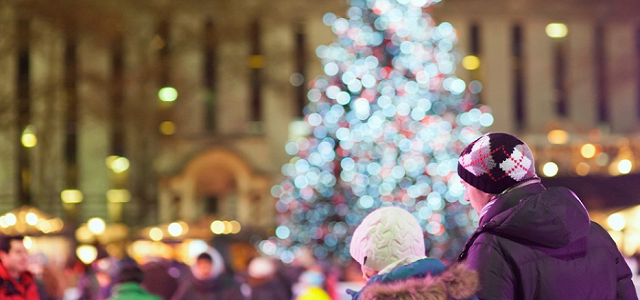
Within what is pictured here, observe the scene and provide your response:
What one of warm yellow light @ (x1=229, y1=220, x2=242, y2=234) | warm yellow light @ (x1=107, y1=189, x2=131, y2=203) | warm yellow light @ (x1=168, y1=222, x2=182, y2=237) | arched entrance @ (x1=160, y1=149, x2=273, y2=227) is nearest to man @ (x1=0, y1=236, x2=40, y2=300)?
warm yellow light @ (x1=168, y1=222, x2=182, y2=237)

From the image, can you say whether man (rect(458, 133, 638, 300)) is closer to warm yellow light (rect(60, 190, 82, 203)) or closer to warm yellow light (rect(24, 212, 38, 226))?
warm yellow light (rect(24, 212, 38, 226))

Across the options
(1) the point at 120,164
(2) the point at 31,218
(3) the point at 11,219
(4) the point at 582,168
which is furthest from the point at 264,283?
(1) the point at 120,164

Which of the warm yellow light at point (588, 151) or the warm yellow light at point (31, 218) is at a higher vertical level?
the warm yellow light at point (588, 151)

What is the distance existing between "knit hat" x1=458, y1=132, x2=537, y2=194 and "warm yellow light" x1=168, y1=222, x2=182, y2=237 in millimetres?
36550

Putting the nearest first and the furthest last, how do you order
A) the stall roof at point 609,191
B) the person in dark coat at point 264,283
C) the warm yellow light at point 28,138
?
the person in dark coat at point 264,283 → the stall roof at point 609,191 → the warm yellow light at point 28,138

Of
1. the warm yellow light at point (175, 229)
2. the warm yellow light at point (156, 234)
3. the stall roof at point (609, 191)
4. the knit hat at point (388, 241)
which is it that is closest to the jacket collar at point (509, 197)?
the knit hat at point (388, 241)

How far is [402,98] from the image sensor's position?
2619cm

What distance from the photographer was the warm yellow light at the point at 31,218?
3022cm

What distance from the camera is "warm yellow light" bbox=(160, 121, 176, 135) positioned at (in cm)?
4534

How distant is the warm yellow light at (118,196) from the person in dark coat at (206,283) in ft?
114

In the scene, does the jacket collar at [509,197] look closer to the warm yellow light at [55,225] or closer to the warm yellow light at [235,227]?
the warm yellow light at [55,225]

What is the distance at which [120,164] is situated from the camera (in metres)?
45.8

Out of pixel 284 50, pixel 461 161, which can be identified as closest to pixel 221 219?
pixel 284 50

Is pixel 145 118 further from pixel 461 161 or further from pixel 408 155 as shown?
pixel 461 161
